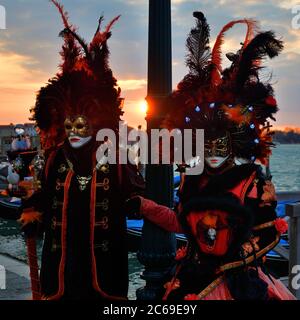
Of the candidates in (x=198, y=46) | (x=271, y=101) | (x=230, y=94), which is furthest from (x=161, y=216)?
(x=198, y=46)

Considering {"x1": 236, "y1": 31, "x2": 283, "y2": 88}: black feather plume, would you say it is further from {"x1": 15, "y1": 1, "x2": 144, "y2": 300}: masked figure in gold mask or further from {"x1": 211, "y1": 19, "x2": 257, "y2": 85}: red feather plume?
{"x1": 15, "y1": 1, "x2": 144, "y2": 300}: masked figure in gold mask

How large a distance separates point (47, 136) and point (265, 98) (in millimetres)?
1767

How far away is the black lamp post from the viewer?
4660 mm

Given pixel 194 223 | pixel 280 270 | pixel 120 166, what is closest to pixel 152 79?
pixel 120 166

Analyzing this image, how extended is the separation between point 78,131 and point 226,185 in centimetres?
123

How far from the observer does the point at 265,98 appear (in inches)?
150

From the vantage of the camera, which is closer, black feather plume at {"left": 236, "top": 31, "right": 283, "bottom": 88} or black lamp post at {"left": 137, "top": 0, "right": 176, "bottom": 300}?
black feather plume at {"left": 236, "top": 31, "right": 283, "bottom": 88}

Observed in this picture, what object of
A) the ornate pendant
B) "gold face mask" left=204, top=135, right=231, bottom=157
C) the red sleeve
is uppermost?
"gold face mask" left=204, top=135, right=231, bottom=157

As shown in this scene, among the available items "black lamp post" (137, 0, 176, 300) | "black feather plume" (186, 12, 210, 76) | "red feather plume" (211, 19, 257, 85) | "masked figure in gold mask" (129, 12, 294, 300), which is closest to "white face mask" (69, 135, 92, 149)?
"masked figure in gold mask" (129, 12, 294, 300)

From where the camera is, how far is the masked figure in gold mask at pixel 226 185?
135 inches

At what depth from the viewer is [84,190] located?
13.5ft

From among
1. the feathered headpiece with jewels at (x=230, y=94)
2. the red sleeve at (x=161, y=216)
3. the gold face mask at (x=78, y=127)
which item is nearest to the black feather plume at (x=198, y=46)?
the feathered headpiece with jewels at (x=230, y=94)

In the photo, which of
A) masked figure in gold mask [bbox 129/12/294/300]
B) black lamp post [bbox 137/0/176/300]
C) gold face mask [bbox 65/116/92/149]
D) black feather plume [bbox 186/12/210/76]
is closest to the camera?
masked figure in gold mask [bbox 129/12/294/300]
